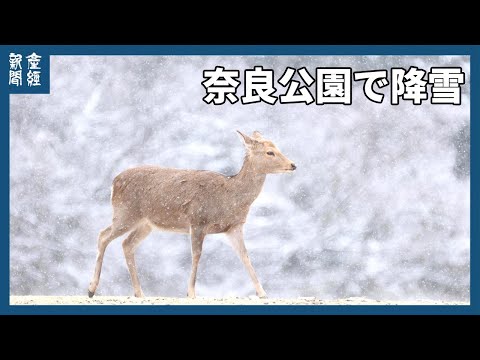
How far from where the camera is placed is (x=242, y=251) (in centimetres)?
1822

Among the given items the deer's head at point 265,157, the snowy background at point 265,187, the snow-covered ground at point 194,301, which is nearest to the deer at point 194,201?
the deer's head at point 265,157

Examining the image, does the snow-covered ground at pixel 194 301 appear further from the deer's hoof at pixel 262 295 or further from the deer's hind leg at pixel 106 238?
the deer's hind leg at pixel 106 238

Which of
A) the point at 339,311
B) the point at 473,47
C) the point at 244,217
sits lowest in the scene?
the point at 339,311

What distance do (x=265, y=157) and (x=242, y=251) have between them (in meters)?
1.39

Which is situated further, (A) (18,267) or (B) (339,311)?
(A) (18,267)

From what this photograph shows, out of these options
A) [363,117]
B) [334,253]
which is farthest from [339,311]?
[363,117]

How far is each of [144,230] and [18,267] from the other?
6.30 feet

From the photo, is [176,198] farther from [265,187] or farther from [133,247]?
[265,187]

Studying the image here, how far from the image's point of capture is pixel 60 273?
1903 cm

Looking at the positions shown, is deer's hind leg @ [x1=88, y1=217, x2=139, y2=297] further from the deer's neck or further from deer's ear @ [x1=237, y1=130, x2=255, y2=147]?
deer's ear @ [x1=237, y1=130, x2=255, y2=147]

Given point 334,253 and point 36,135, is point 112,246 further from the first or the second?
point 334,253

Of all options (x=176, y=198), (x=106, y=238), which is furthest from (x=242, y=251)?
(x=106, y=238)

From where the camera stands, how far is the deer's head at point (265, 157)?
18.1 m

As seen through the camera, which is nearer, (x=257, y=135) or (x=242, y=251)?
(x=242, y=251)
